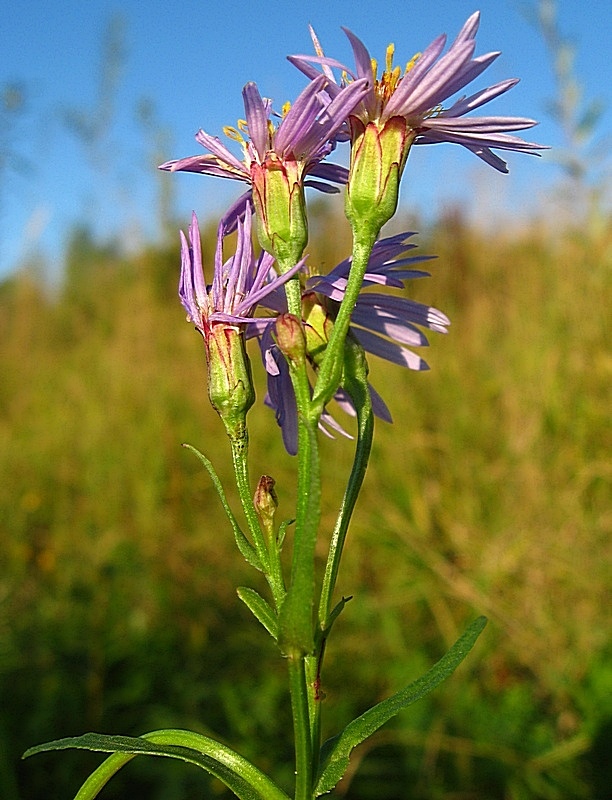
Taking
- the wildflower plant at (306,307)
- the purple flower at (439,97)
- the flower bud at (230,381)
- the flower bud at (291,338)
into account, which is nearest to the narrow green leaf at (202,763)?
the wildflower plant at (306,307)

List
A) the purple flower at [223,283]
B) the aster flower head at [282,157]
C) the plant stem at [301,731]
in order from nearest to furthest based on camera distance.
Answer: the plant stem at [301,731] < the aster flower head at [282,157] < the purple flower at [223,283]

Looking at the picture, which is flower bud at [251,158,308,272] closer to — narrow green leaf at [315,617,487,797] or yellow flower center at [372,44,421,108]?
yellow flower center at [372,44,421,108]

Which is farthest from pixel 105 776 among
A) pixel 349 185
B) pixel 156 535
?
pixel 156 535

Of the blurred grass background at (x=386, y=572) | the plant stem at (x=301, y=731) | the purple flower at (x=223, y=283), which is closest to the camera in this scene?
the plant stem at (x=301, y=731)

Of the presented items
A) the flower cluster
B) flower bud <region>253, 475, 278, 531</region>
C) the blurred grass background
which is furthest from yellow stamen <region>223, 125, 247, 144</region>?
the blurred grass background

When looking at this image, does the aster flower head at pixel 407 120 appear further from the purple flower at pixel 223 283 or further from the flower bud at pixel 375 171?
the purple flower at pixel 223 283

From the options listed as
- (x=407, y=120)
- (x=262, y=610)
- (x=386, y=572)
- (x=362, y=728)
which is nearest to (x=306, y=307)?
(x=407, y=120)
